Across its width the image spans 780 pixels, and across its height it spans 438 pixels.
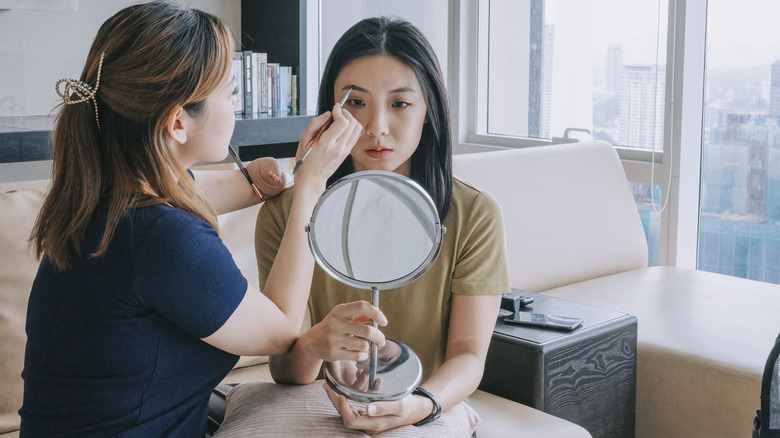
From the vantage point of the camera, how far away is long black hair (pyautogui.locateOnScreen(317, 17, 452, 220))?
4.38 ft

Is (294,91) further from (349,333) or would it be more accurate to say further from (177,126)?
(349,333)

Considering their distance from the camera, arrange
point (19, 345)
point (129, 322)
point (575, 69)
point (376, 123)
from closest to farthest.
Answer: point (129, 322), point (376, 123), point (19, 345), point (575, 69)

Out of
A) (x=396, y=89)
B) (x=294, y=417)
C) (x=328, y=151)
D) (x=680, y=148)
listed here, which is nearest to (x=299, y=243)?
(x=328, y=151)

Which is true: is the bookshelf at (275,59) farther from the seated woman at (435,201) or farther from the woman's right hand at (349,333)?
the woman's right hand at (349,333)

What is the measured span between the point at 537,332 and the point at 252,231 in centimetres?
66

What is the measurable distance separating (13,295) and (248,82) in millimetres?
2346

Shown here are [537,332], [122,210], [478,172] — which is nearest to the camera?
[122,210]

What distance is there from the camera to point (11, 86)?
333cm

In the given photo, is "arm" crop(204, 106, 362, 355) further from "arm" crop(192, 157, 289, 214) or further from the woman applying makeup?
"arm" crop(192, 157, 289, 214)

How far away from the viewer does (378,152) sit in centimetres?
133

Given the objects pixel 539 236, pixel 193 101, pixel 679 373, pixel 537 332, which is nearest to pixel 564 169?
pixel 539 236


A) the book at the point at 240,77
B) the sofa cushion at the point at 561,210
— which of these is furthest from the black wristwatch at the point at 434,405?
the book at the point at 240,77

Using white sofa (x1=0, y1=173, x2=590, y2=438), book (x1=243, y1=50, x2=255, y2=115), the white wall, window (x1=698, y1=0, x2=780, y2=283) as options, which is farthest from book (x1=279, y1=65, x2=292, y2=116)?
white sofa (x1=0, y1=173, x2=590, y2=438)

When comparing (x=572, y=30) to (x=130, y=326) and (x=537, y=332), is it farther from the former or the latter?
(x=130, y=326)
